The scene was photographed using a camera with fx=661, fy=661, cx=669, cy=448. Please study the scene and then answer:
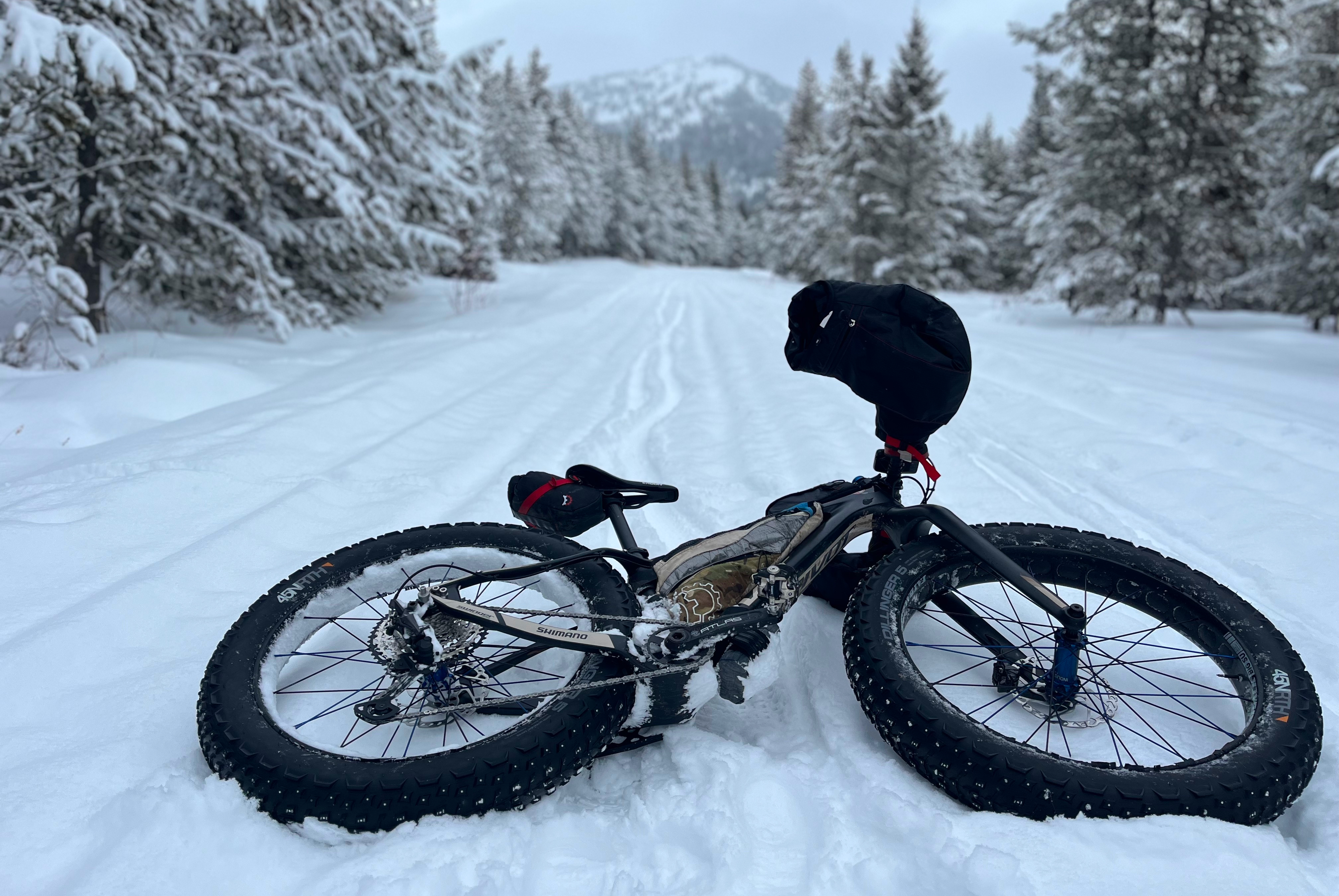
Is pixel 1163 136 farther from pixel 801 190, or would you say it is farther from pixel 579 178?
pixel 579 178

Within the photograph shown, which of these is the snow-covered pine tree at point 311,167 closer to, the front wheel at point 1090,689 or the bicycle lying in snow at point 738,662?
the bicycle lying in snow at point 738,662

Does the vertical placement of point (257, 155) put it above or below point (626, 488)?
above

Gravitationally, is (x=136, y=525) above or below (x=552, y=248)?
below

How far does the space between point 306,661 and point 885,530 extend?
1955 mm

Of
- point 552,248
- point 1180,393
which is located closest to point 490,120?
point 552,248

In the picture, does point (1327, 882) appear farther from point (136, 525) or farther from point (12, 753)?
point (136, 525)

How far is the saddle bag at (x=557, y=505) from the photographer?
2.31 metres

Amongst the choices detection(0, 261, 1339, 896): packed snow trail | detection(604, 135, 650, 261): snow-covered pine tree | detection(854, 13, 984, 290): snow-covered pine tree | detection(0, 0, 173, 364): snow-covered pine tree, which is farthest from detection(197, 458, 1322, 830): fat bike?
detection(604, 135, 650, 261): snow-covered pine tree

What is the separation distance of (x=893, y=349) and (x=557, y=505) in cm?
123

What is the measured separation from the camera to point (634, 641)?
1.81m

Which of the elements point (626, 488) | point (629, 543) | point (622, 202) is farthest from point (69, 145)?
point (622, 202)

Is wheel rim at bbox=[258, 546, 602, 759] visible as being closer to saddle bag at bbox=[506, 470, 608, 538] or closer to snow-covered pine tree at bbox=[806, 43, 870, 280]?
saddle bag at bbox=[506, 470, 608, 538]

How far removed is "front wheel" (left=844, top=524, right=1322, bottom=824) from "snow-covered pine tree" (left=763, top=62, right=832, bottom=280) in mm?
26981

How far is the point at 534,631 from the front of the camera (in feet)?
5.89
